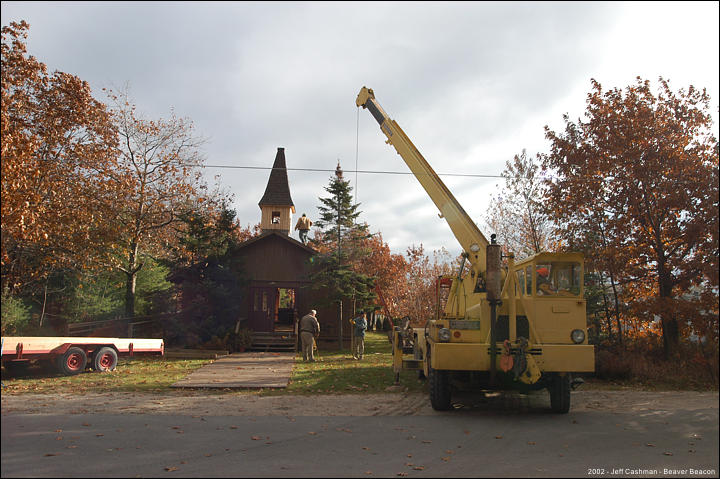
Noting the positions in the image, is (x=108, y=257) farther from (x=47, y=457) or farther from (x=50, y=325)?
(x=47, y=457)

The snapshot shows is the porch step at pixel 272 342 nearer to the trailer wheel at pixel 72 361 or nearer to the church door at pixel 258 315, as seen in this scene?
the church door at pixel 258 315

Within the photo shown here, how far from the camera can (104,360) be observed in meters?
13.7

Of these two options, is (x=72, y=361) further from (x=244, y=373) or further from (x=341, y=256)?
(x=341, y=256)

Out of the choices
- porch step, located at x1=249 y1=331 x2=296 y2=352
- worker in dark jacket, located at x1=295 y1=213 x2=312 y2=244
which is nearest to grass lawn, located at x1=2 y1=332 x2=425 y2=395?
porch step, located at x1=249 y1=331 x2=296 y2=352

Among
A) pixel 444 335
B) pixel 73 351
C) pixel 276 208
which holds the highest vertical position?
pixel 276 208

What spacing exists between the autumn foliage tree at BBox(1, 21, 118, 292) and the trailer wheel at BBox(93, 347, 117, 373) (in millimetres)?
2641

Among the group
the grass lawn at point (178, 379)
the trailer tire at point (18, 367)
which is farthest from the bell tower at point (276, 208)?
the trailer tire at point (18, 367)

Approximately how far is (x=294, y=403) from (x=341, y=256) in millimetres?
13173

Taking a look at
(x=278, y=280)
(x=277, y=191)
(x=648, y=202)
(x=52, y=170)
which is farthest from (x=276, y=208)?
(x=648, y=202)

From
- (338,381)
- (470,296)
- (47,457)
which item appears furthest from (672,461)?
(338,381)

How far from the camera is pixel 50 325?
11930 mm

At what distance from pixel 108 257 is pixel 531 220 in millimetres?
16460

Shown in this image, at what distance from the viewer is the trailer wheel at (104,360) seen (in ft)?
44.1

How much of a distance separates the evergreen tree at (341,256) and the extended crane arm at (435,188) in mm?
9077
